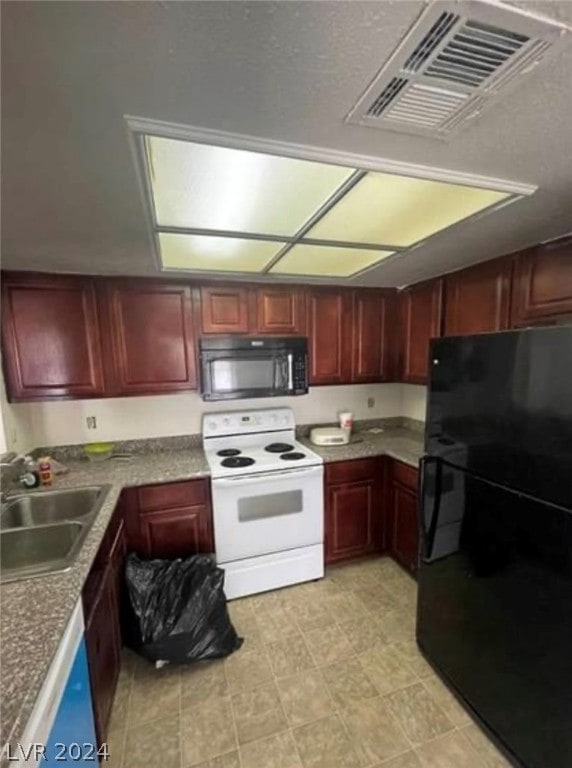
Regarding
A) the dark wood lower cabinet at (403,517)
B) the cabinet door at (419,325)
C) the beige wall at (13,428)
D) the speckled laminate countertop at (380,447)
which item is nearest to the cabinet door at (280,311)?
the cabinet door at (419,325)

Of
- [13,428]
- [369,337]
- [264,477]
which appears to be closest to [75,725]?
[264,477]

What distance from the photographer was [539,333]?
1235 mm

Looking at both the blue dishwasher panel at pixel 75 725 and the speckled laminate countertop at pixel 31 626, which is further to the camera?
the blue dishwasher panel at pixel 75 725

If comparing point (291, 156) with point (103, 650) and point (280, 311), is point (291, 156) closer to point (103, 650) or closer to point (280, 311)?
point (280, 311)

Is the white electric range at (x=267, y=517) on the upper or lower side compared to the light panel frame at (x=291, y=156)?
lower

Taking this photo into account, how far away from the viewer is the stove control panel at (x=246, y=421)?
2.74 metres

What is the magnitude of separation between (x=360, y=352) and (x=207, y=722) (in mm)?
2374

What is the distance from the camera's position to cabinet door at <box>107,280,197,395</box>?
2342 mm

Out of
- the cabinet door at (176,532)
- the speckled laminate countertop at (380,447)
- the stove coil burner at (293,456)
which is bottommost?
the cabinet door at (176,532)

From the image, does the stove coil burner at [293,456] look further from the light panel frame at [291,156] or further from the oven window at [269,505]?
the light panel frame at [291,156]

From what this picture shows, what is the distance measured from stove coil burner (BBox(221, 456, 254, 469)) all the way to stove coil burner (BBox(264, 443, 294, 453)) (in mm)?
236

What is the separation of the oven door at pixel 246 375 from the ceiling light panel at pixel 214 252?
59 centimetres

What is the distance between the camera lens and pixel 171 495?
2.23 m

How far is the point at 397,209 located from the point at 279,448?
1824mm
